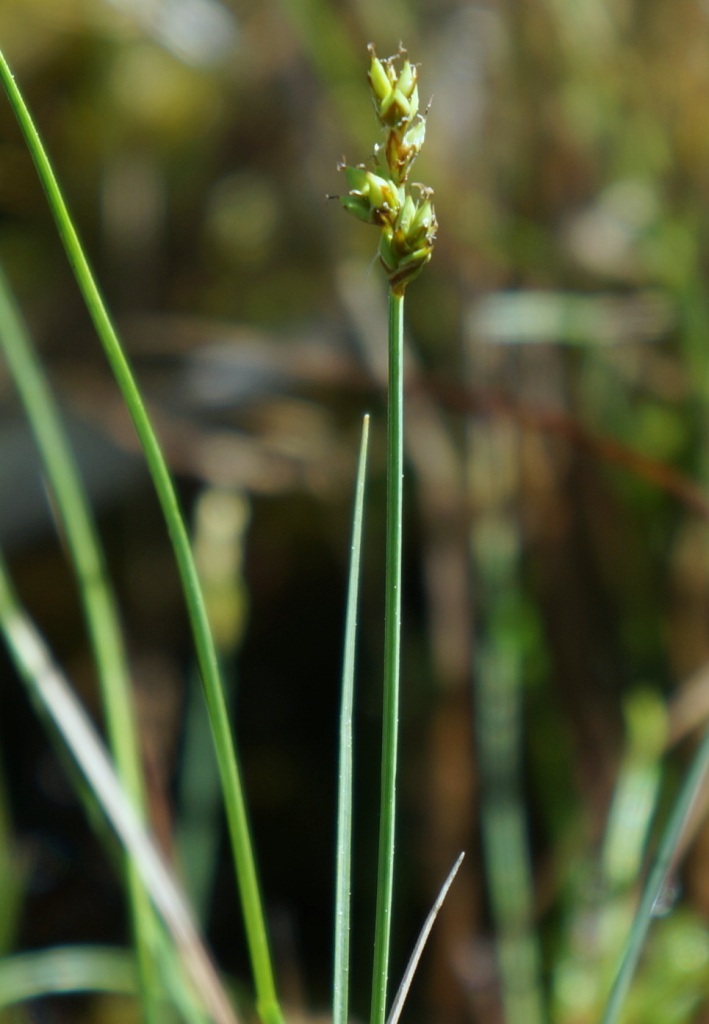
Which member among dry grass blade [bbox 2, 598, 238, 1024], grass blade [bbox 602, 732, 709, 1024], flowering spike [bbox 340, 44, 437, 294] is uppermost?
flowering spike [bbox 340, 44, 437, 294]

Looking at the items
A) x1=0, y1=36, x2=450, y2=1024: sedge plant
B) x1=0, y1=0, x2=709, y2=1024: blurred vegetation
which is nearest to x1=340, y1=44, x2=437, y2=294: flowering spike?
x1=0, y1=36, x2=450, y2=1024: sedge plant

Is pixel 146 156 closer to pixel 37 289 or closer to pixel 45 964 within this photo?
pixel 37 289

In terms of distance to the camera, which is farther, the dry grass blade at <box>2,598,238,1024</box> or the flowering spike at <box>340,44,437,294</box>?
the dry grass blade at <box>2,598,238,1024</box>

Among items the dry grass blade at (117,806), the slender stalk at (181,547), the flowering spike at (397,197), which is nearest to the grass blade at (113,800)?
the dry grass blade at (117,806)

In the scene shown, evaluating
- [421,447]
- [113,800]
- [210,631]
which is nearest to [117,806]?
[113,800]

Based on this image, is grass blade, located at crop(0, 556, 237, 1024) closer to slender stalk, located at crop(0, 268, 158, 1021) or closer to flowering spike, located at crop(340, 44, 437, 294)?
A: slender stalk, located at crop(0, 268, 158, 1021)

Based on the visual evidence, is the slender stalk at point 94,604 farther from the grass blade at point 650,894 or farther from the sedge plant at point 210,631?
the grass blade at point 650,894

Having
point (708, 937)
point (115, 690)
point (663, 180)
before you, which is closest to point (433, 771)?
point (708, 937)
